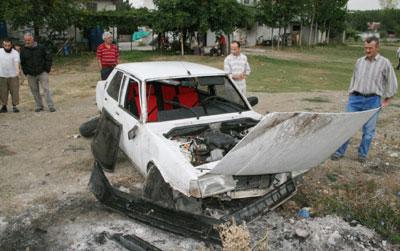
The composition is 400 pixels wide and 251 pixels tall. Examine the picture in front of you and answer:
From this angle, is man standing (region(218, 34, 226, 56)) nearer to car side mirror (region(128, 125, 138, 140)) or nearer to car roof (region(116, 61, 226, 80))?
car roof (region(116, 61, 226, 80))

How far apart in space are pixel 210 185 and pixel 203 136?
100cm

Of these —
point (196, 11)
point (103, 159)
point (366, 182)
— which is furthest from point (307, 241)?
point (196, 11)

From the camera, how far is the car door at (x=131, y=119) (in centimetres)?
505

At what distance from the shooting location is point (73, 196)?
5.10 meters

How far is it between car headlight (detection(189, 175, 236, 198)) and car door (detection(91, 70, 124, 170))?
68.9 inches

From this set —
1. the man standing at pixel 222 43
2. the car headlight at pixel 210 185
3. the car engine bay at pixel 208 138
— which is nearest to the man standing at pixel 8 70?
the car engine bay at pixel 208 138

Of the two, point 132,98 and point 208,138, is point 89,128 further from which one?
point 208,138

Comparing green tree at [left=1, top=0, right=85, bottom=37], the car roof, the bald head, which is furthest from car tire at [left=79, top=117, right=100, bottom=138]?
green tree at [left=1, top=0, right=85, bottom=37]

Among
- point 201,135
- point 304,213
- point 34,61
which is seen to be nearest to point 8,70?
point 34,61

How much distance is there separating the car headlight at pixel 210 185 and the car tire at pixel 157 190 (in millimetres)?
513

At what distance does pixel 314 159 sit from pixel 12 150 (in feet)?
17.2

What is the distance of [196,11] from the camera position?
22.7 metres

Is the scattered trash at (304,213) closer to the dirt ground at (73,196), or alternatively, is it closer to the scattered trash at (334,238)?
the dirt ground at (73,196)

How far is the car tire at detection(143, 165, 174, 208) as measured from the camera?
169 inches
